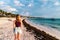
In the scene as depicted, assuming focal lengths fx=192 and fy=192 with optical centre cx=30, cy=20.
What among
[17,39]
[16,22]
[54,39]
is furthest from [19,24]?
[54,39]

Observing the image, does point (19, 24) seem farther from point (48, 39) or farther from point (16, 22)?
point (48, 39)

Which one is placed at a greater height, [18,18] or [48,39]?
[18,18]

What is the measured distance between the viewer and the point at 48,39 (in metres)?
15.1

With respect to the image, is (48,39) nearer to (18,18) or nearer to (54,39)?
(54,39)

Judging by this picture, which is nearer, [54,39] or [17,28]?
[17,28]

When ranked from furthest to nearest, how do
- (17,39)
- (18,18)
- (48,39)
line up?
(48,39) < (17,39) < (18,18)

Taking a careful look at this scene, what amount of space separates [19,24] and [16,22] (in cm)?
26

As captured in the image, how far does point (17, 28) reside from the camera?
506 inches

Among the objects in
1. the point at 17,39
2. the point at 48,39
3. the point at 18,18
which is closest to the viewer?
the point at 18,18

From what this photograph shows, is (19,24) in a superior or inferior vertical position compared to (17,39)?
superior

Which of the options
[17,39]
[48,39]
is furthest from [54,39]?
[17,39]

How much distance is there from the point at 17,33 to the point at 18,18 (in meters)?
1.18

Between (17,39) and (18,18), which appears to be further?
(17,39)

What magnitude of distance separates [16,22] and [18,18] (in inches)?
18.3
